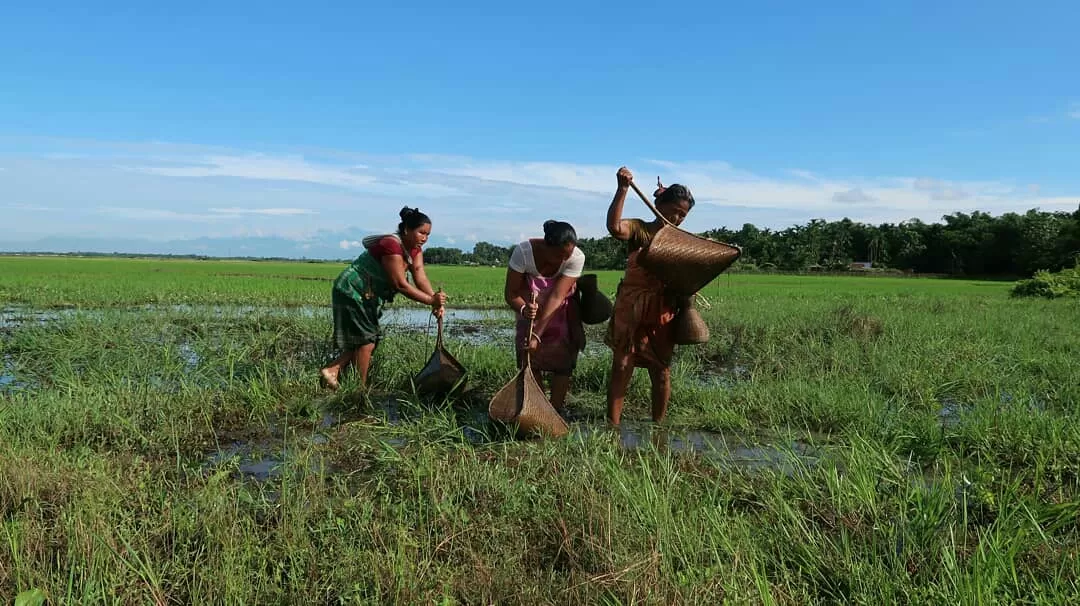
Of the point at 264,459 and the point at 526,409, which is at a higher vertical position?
the point at 526,409

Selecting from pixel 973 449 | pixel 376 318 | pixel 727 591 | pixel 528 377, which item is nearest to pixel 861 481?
pixel 727 591

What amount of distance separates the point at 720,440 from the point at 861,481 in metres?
1.18

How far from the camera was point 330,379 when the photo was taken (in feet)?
12.7

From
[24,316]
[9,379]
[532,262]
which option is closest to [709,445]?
[532,262]

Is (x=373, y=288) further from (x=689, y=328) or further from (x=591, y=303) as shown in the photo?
(x=689, y=328)

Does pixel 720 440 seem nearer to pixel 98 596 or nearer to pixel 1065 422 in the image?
pixel 1065 422

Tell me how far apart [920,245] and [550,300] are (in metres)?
54.7

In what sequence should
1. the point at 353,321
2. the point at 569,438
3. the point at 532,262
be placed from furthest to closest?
the point at 353,321, the point at 532,262, the point at 569,438

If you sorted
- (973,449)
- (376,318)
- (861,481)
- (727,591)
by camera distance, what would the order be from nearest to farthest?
(727,591), (861,481), (973,449), (376,318)

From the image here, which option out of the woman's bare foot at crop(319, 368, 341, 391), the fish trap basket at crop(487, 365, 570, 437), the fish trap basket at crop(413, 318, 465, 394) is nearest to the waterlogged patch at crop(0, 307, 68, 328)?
the woman's bare foot at crop(319, 368, 341, 391)

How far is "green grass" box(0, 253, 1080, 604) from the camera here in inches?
62.4

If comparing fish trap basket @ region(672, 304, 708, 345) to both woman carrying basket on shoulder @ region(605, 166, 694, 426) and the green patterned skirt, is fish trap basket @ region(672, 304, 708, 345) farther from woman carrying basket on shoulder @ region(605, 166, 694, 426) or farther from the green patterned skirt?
the green patterned skirt

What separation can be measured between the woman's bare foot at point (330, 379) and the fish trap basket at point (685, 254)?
2.20 meters

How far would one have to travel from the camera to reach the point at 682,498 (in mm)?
2102
